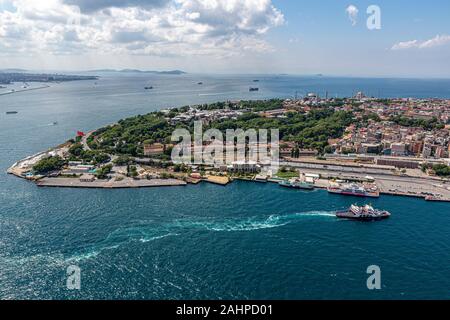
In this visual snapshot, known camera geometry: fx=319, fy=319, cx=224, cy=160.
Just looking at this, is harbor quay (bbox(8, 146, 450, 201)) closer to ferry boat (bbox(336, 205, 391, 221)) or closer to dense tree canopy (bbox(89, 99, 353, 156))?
ferry boat (bbox(336, 205, 391, 221))

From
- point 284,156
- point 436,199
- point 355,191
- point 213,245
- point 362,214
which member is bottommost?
point 213,245

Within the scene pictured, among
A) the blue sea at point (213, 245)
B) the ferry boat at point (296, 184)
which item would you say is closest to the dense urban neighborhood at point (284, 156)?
the ferry boat at point (296, 184)

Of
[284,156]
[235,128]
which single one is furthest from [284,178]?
[235,128]

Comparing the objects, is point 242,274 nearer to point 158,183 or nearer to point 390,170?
point 158,183

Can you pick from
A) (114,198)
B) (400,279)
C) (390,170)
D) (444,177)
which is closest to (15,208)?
(114,198)

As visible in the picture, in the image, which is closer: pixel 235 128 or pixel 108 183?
pixel 108 183

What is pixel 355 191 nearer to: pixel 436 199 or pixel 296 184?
pixel 296 184
